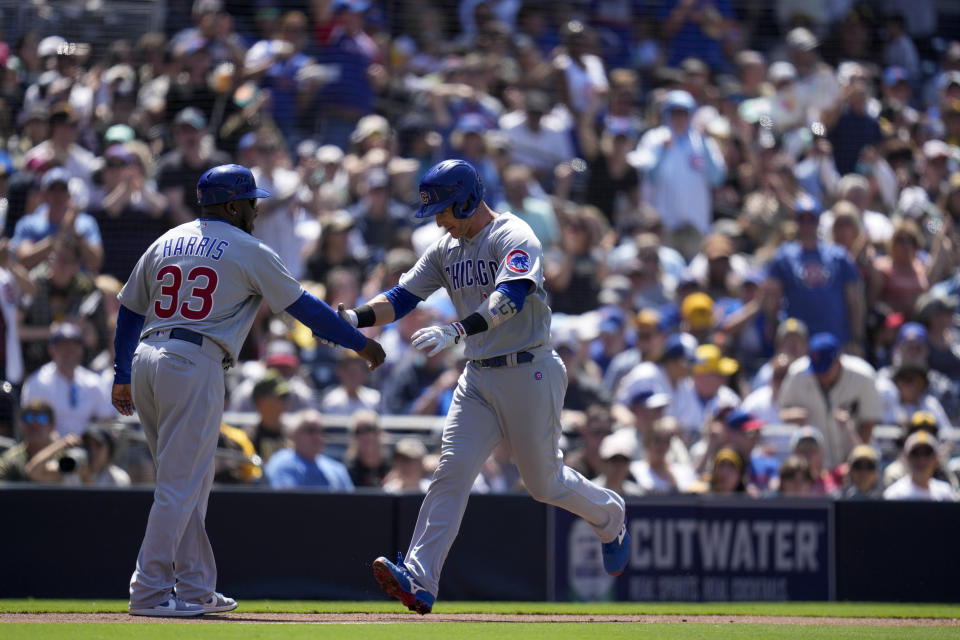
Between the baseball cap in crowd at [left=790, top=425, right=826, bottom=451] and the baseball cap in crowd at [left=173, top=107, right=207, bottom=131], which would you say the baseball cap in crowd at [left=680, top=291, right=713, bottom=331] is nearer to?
the baseball cap in crowd at [left=790, top=425, right=826, bottom=451]

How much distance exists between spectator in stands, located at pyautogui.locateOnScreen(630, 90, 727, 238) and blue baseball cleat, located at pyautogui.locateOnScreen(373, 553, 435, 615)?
7648mm

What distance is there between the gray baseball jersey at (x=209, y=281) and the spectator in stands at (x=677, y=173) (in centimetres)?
736

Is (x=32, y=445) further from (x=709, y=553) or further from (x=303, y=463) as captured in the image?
(x=709, y=553)

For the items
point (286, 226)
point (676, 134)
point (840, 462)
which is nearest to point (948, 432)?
point (840, 462)

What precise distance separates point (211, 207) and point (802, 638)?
3354 millimetres

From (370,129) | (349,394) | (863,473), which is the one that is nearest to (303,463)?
(349,394)

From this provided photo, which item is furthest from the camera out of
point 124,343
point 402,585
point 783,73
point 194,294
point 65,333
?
point 783,73

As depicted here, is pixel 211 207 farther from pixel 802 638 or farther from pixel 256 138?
pixel 256 138

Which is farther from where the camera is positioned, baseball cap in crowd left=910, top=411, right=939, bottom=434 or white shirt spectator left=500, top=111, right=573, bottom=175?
white shirt spectator left=500, top=111, right=573, bottom=175

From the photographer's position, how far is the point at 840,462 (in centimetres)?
1069

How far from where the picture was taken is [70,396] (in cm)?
1021

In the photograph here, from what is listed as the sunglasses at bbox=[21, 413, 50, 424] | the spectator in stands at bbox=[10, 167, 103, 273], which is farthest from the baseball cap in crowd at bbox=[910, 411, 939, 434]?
the spectator in stands at bbox=[10, 167, 103, 273]

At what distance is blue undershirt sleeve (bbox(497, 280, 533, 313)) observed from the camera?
6.32m

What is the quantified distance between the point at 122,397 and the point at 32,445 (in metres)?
2.81
